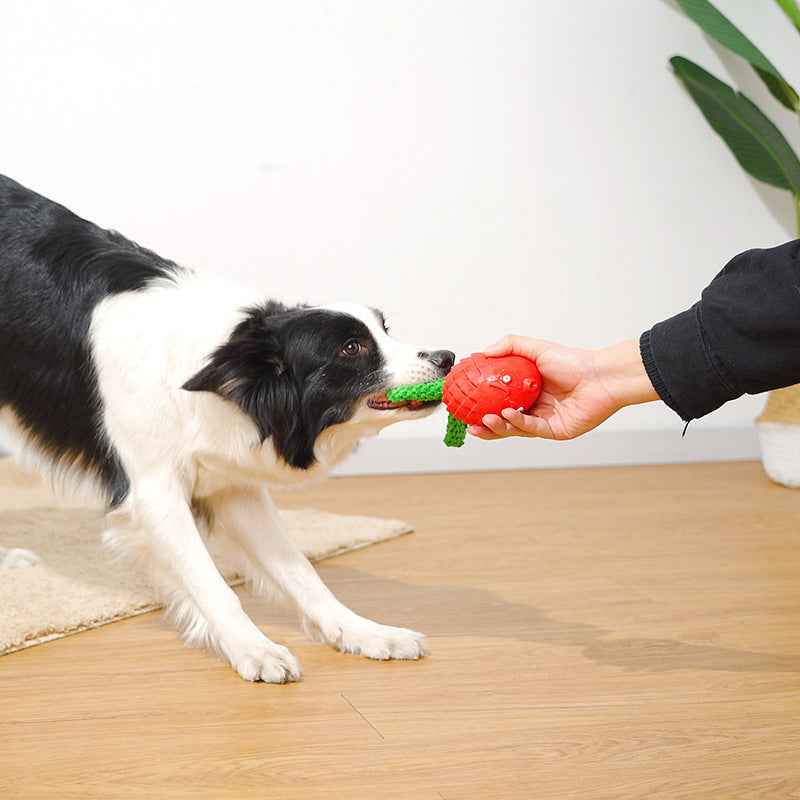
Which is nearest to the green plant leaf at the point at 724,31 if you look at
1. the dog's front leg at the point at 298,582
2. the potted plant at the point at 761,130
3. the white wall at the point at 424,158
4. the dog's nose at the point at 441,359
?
the potted plant at the point at 761,130

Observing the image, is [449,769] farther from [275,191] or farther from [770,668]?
[275,191]

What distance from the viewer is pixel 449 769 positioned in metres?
1.31

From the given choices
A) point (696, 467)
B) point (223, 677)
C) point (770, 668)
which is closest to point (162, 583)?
point (223, 677)

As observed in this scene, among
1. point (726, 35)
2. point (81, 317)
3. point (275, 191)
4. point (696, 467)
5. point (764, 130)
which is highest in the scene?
point (726, 35)

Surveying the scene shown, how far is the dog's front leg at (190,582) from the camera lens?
1681mm

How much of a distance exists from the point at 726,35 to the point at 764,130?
36cm

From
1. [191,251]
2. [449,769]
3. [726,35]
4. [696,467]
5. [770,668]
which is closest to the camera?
[449,769]

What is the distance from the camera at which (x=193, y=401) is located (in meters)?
1.78

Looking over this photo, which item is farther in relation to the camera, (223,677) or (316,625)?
(316,625)

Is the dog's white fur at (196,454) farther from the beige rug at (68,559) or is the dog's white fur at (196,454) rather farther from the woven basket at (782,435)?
the woven basket at (782,435)

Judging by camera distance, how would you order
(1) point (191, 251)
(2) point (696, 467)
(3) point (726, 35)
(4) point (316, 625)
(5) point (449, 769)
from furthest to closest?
(2) point (696, 467) < (1) point (191, 251) < (3) point (726, 35) < (4) point (316, 625) < (5) point (449, 769)

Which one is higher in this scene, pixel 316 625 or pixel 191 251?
pixel 191 251

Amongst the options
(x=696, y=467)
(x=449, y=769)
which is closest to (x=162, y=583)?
(x=449, y=769)

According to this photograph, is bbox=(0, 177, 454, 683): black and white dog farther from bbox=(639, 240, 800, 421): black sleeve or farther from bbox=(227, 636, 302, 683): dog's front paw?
bbox=(639, 240, 800, 421): black sleeve
